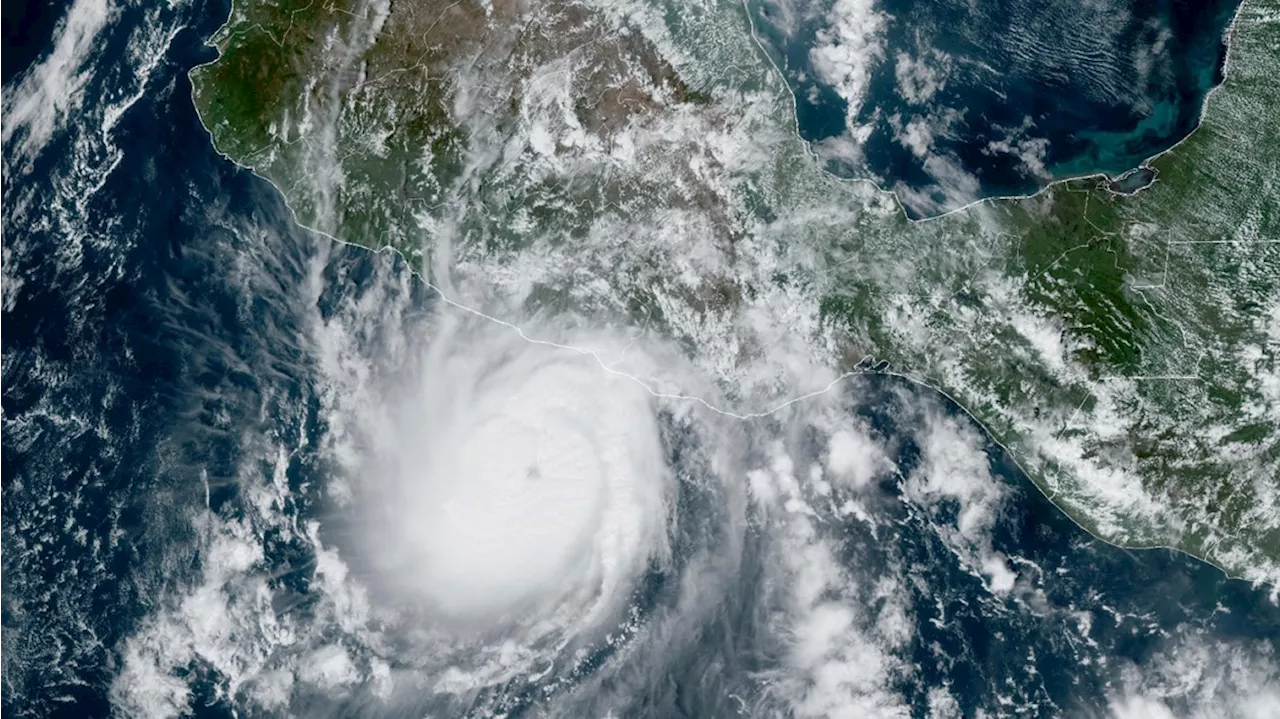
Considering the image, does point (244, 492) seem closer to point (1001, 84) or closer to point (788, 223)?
point (788, 223)

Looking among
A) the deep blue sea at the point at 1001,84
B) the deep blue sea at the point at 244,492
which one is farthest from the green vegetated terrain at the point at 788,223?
the deep blue sea at the point at 244,492

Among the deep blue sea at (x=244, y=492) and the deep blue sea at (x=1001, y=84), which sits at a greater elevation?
the deep blue sea at (x=1001, y=84)

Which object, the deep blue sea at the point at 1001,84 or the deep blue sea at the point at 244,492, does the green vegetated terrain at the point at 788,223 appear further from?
the deep blue sea at the point at 244,492

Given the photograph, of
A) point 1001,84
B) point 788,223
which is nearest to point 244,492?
point 788,223

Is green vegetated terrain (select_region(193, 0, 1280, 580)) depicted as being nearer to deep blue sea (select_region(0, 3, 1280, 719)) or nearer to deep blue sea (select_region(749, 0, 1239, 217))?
deep blue sea (select_region(749, 0, 1239, 217))

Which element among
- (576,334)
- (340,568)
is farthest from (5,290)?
(576,334)

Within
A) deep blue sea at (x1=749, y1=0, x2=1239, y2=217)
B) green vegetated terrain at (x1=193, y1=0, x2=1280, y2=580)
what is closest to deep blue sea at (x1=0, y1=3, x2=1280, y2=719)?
deep blue sea at (x1=749, y1=0, x2=1239, y2=217)

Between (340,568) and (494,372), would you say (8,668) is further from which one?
(494,372)
